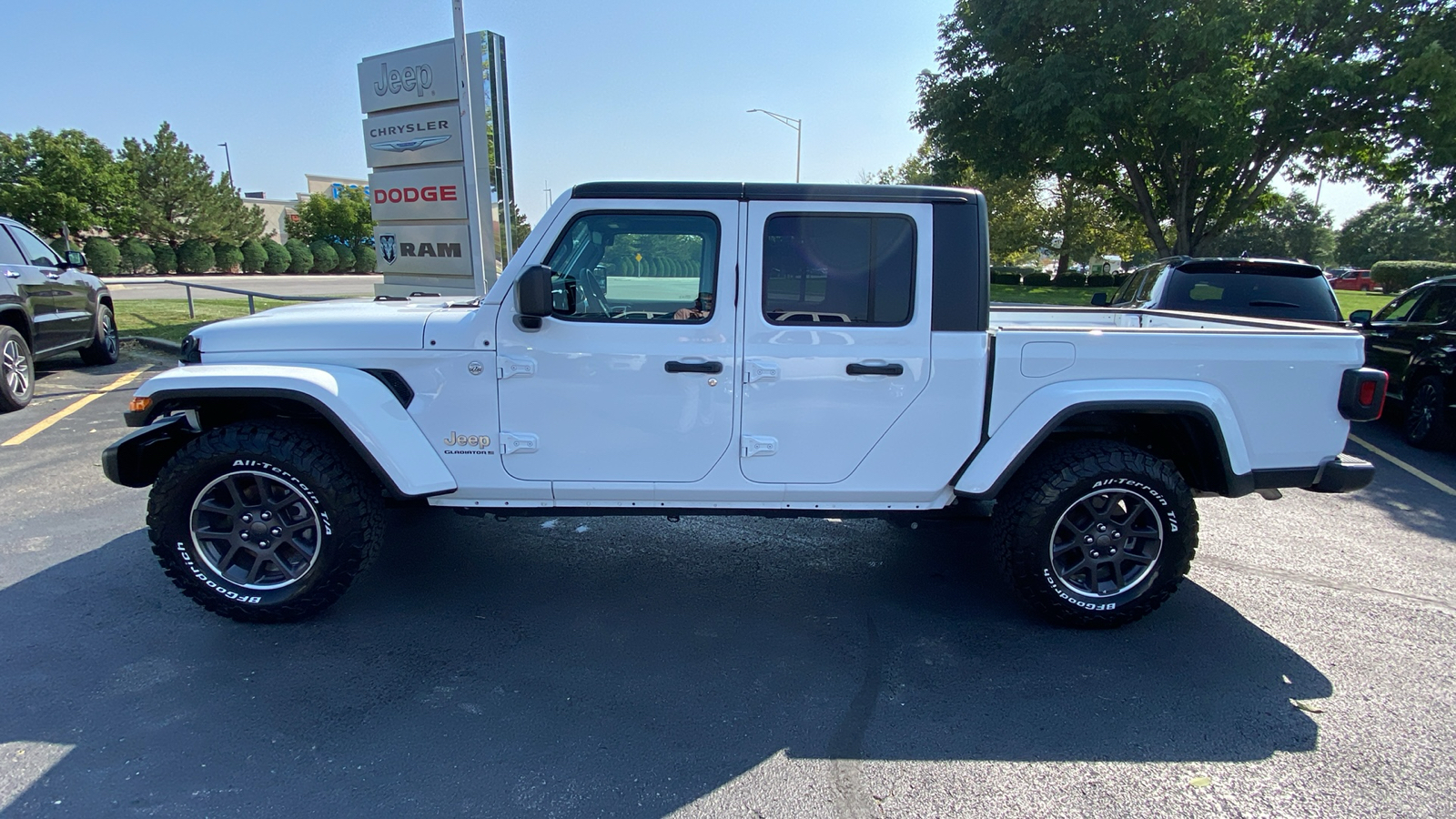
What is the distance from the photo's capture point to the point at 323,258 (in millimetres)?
46938

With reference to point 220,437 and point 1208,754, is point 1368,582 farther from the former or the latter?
point 220,437

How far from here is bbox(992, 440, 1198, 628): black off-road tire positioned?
3352mm

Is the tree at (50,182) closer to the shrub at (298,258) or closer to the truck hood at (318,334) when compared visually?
the shrub at (298,258)

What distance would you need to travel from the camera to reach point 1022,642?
11.1 ft

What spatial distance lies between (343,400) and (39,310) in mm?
7418

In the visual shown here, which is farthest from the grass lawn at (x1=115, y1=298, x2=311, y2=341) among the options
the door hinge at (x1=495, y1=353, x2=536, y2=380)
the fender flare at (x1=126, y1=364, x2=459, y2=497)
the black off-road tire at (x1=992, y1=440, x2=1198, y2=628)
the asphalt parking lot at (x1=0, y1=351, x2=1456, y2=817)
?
the black off-road tire at (x1=992, y1=440, x2=1198, y2=628)

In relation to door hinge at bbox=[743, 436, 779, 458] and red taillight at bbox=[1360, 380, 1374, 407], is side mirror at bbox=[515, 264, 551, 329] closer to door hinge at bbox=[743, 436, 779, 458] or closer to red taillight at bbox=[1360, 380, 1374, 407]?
door hinge at bbox=[743, 436, 779, 458]

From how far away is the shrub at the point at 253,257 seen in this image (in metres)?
43.6

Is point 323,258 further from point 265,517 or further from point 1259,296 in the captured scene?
point 1259,296

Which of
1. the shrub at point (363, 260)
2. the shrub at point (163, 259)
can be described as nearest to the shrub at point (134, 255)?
the shrub at point (163, 259)

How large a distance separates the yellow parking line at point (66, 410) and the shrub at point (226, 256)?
4111 centimetres

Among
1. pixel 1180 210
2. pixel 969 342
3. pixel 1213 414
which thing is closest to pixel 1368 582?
pixel 1213 414

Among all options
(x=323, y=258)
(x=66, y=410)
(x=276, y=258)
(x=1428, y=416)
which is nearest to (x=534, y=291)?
(x=66, y=410)

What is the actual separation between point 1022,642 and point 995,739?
0.78 meters
